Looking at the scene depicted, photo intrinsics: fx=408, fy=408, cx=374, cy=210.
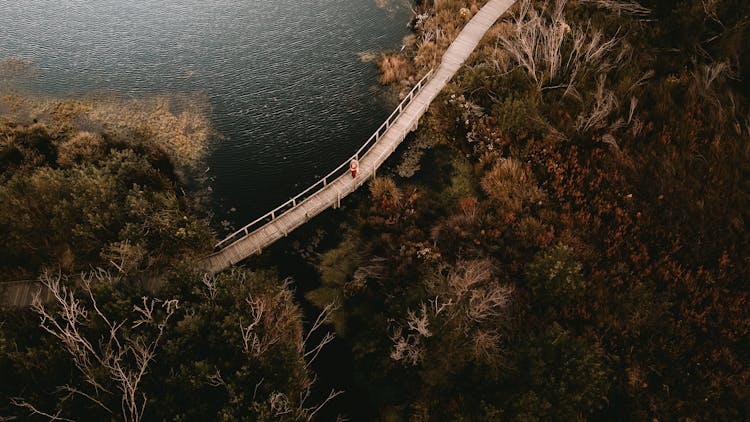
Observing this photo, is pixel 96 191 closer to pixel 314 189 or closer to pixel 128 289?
pixel 128 289

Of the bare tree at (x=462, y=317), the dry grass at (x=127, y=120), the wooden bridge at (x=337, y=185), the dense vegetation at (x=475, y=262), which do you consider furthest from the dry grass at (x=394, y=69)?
the bare tree at (x=462, y=317)

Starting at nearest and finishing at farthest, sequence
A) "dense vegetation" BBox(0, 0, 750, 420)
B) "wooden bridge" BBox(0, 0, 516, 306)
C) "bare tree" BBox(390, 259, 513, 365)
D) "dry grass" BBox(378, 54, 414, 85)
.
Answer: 1. "dense vegetation" BBox(0, 0, 750, 420)
2. "bare tree" BBox(390, 259, 513, 365)
3. "wooden bridge" BBox(0, 0, 516, 306)
4. "dry grass" BBox(378, 54, 414, 85)

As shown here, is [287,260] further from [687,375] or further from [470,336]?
[687,375]

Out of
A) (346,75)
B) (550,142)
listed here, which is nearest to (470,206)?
(550,142)

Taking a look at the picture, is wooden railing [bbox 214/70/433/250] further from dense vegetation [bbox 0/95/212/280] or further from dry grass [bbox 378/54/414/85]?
dry grass [bbox 378/54/414/85]

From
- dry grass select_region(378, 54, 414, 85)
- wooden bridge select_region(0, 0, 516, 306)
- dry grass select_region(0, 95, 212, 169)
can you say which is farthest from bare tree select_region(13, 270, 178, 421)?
dry grass select_region(378, 54, 414, 85)

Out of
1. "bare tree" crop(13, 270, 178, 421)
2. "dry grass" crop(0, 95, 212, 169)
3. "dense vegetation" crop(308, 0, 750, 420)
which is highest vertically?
"dry grass" crop(0, 95, 212, 169)
